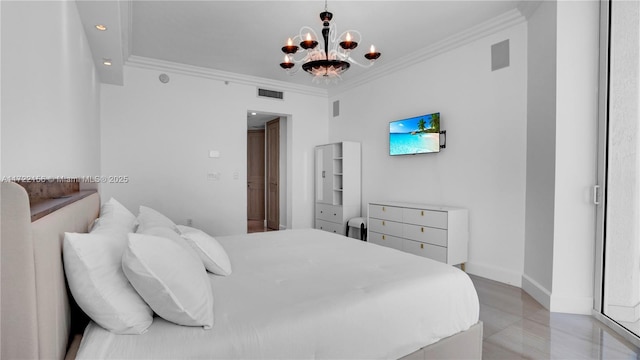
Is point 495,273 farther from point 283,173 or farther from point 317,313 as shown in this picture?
→ point 283,173

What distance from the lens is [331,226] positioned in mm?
5477

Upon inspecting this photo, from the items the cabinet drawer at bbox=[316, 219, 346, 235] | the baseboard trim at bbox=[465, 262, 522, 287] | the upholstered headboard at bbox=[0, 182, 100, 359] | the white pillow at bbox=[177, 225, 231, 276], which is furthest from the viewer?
the cabinet drawer at bbox=[316, 219, 346, 235]

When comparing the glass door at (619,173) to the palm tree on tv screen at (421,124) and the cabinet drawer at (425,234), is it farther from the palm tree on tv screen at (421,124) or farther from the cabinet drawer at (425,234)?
the palm tree on tv screen at (421,124)

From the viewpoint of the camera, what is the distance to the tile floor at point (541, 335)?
2.04 metres

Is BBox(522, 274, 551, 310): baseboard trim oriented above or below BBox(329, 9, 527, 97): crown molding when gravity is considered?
below

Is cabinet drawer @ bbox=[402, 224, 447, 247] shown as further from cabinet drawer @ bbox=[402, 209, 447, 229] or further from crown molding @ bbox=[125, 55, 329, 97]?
crown molding @ bbox=[125, 55, 329, 97]

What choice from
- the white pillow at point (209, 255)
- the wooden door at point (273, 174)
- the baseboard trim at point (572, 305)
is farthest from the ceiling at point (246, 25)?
the baseboard trim at point (572, 305)

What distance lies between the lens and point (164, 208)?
479 cm

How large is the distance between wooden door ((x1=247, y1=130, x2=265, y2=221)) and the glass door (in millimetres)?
6327

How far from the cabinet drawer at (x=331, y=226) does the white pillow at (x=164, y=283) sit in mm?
4067

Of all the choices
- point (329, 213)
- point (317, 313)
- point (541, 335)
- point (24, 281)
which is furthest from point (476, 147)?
point (24, 281)

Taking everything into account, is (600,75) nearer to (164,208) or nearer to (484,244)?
(484,244)

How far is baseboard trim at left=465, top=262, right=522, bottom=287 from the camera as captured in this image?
3.32 meters

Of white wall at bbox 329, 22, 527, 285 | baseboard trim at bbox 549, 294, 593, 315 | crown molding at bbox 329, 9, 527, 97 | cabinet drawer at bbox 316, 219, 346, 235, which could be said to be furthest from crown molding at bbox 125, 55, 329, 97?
baseboard trim at bbox 549, 294, 593, 315
